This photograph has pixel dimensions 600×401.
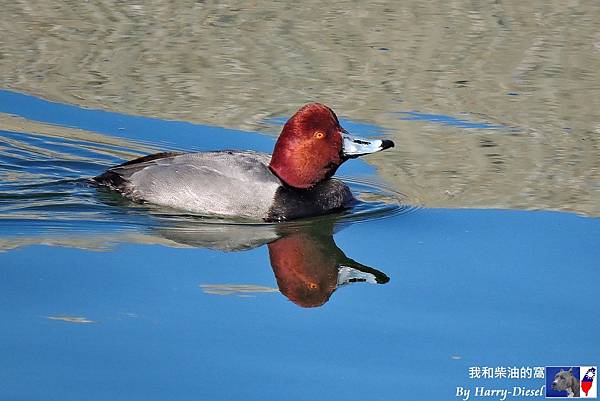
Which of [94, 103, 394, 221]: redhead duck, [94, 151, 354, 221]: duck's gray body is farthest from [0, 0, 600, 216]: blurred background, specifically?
[94, 151, 354, 221]: duck's gray body

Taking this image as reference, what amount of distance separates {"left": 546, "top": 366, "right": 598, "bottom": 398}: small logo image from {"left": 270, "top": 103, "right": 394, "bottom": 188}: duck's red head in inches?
111

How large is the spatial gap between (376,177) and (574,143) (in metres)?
1.87

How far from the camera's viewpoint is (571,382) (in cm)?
582

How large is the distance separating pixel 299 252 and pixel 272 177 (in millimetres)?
956

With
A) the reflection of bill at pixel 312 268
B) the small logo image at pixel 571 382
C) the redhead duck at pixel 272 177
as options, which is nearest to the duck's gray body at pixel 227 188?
the redhead duck at pixel 272 177

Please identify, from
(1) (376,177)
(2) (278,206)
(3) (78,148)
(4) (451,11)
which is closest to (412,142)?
(1) (376,177)

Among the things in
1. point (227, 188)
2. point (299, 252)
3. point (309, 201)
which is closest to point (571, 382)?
point (299, 252)

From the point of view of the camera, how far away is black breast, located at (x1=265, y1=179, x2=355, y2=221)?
837cm

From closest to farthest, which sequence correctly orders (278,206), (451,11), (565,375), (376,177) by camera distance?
(565,375) → (278,206) → (376,177) → (451,11)

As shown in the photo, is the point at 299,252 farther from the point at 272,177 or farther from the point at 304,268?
the point at 272,177

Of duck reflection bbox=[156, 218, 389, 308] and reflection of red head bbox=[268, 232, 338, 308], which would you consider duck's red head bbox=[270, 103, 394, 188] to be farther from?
reflection of red head bbox=[268, 232, 338, 308]

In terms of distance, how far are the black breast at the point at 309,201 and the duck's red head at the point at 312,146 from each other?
0.34 feet

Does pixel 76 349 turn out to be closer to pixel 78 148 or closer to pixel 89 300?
pixel 89 300

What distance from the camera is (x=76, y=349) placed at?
589 centimetres
